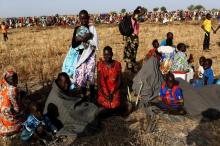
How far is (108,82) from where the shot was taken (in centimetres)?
762

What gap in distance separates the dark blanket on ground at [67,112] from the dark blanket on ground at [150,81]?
197 centimetres

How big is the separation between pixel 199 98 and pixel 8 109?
3.57 m

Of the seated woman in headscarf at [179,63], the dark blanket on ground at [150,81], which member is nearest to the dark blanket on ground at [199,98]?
the dark blanket on ground at [150,81]

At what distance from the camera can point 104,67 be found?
301 inches

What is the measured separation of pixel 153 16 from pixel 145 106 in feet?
134

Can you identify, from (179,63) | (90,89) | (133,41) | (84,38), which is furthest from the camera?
(133,41)

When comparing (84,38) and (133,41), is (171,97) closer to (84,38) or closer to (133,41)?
(84,38)

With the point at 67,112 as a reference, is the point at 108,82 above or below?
above

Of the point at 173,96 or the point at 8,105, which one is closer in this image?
the point at 8,105

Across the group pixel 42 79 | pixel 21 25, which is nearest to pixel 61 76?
pixel 42 79

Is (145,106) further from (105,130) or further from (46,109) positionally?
(46,109)

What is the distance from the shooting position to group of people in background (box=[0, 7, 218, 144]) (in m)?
6.51

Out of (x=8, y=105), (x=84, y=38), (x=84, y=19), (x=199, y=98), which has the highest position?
(x=84, y=19)

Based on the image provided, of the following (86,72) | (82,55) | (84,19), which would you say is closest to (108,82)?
(86,72)
